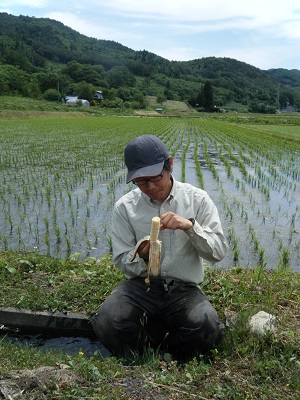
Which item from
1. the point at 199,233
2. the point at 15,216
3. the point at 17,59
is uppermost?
the point at 17,59

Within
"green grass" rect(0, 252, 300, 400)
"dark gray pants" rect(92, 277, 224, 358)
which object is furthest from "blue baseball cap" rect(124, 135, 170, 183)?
"green grass" rect(0, 252, 300, 400)

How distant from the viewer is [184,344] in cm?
268

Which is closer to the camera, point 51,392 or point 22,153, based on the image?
point 51,392

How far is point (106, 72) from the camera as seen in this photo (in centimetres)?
10844

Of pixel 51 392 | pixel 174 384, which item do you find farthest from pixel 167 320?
pixel 51 392

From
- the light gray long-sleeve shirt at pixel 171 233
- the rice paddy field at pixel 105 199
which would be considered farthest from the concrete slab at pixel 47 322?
the rice paddy field at pixel 105 199

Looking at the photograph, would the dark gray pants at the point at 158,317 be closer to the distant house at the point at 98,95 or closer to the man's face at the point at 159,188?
the man's face at the point at 159,188

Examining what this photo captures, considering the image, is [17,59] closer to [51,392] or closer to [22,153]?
[22,153]

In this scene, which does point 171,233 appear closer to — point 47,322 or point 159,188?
point 159,188

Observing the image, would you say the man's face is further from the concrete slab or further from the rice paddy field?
the rice paddy field

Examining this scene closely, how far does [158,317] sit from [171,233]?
21.7 inches

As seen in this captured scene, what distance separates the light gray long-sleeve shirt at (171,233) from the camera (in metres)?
2.69

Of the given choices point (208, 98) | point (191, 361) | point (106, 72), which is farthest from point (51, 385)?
point (106, 72)

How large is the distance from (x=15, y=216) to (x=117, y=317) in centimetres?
410
